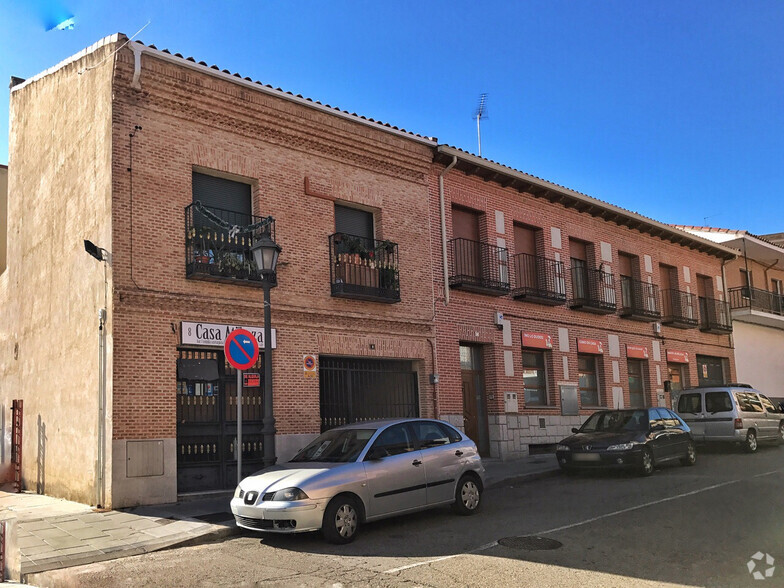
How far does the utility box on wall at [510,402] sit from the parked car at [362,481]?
23.8 ft

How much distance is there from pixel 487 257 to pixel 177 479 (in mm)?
9445

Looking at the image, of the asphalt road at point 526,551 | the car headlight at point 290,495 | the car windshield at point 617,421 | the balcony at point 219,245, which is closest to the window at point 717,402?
the car windshield at point 617,421

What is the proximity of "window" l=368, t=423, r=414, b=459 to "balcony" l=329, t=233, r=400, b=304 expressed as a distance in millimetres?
5057

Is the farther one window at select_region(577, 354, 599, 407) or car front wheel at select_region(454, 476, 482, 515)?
window at select_region(577, 354, 599, 407)

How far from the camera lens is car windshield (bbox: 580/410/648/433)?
14047 mm

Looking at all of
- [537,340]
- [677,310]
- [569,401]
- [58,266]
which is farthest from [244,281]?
[677,310]

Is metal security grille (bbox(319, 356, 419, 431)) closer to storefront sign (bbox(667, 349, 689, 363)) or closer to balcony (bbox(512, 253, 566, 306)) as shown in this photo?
balcony (bbox(512, 253, 566, 306))

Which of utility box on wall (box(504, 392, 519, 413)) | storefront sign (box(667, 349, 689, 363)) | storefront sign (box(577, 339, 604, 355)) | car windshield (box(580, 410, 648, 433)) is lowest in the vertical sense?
car windshield (box(580, 410, 648, 433))

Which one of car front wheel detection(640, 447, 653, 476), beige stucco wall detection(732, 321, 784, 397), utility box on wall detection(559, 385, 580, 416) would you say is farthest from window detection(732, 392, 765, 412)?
beige stucco wall detection(732, 321, 784, 397)

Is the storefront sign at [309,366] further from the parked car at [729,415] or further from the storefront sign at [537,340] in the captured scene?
the parked car at [729,415]

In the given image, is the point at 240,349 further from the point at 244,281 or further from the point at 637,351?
the point at 637,351

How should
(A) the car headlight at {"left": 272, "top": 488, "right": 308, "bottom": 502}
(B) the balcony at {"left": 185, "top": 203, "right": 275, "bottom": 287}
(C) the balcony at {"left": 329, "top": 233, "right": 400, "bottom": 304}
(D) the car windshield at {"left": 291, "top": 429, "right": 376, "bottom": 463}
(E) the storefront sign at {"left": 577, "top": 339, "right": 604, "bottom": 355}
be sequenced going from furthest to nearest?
1. (E) the storefront sign at {"left": 577, "top": 339, "right": 604, "bottom": 355}
2. (C) the balcony at {"left": 329, "top": 233, "right": 400, "bottom": 304}
3. (B) the balcony at {"left": 185, "top": 203, "right": 275, "bottom": 287}
4. (D) the car windshield at {"left": 291, "top": 429, "right": 376, "bottom": 463}
5. (A) the car headlight at {"left": 272, "top": 488, "right": 308, "bottom": 502}

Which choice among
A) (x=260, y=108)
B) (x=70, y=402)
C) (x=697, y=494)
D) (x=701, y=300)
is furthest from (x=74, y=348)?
(x=701, y=300)

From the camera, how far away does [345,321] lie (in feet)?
47.5
